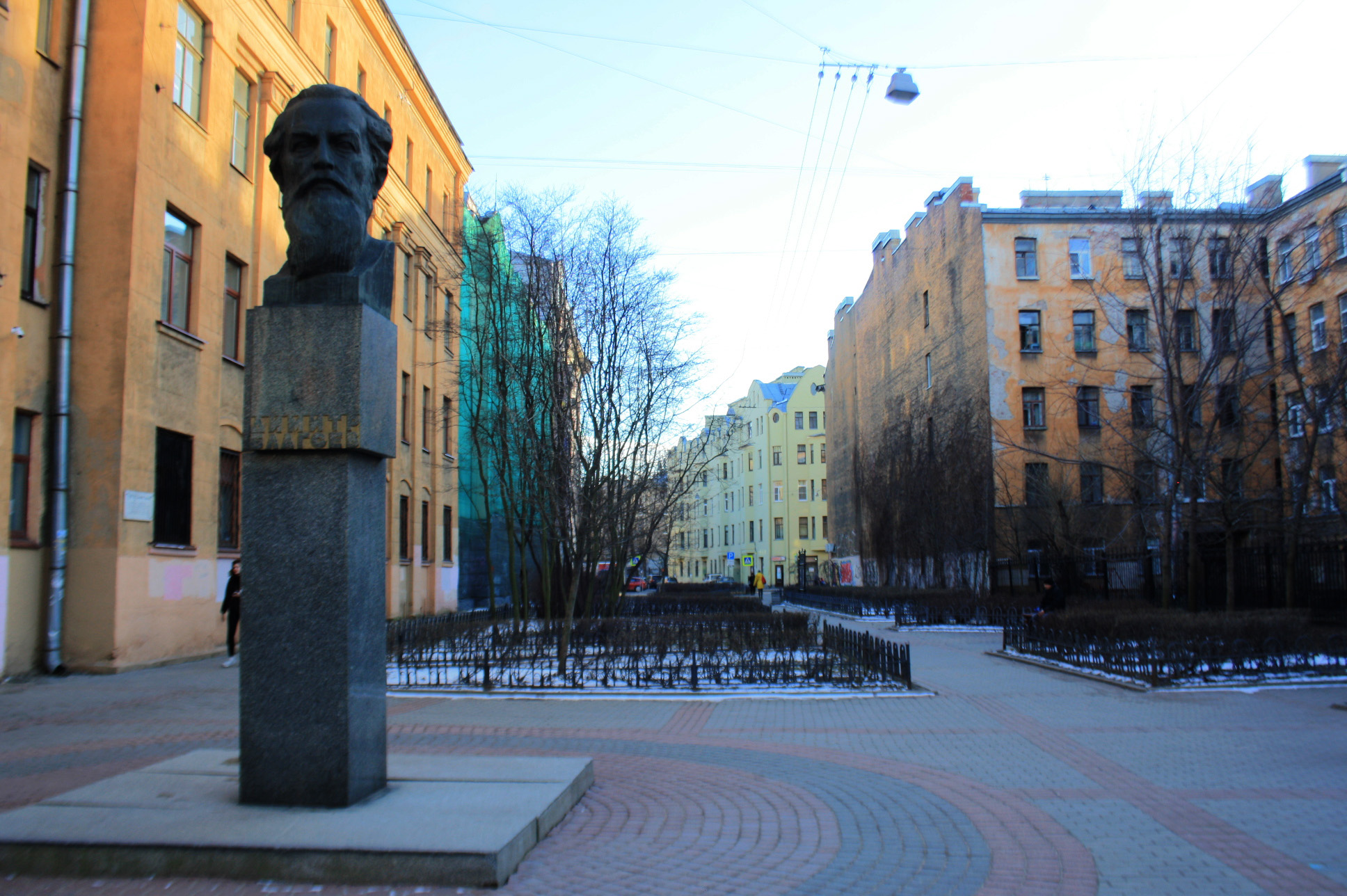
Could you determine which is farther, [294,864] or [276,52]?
[276,52]

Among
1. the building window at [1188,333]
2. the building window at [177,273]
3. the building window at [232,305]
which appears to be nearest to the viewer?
the building window at [177,273]

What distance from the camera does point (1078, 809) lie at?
6.84 m

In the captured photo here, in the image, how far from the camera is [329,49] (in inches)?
992

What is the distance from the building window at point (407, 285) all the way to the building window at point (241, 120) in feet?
34.2

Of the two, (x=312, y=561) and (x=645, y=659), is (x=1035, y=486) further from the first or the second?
(x=312, y=561)

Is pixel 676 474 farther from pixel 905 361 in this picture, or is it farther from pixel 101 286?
pixel 905 361

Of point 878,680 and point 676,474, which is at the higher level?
point 676,474

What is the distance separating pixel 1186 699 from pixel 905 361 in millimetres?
38244

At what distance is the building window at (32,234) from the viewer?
14.7 meters

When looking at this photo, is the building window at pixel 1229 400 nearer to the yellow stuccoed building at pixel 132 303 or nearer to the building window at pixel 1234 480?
the building window at pixel 1234 480

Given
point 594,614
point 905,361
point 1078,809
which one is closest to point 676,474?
point 594,614

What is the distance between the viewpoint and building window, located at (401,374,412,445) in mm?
31312

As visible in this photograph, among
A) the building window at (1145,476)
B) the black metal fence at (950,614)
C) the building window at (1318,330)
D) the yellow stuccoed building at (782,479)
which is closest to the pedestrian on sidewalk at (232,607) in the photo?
the black metal fence at (950,614)

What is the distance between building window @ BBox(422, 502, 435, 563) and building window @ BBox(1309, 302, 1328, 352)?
1006 inches
